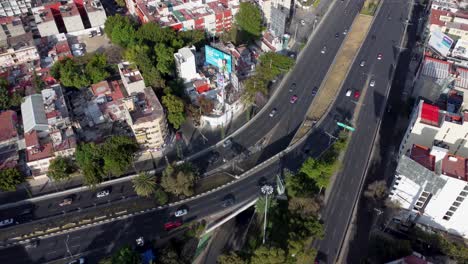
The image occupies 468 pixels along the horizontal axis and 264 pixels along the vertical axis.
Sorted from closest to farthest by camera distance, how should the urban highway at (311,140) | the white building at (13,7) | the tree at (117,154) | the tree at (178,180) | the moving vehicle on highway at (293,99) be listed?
the urban highway at (311,140) < the tree at (178,180) < the tree at (117,154) < the moving vehicle on highway at (293,99) < the white building at (13,7)

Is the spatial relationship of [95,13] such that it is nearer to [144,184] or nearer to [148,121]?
[148,121]

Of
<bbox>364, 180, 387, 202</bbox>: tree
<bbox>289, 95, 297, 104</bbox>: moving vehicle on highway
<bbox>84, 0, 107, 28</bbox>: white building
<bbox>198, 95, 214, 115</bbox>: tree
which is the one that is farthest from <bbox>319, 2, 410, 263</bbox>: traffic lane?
<bbox>84, 0, 107, 28</bbox>: white building

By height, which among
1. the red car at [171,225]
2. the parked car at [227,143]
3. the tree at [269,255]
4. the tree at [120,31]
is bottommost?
the red car at [171,225]

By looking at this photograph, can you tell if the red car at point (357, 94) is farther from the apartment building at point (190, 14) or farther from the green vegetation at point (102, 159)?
the green vegetation at point (102, 159)

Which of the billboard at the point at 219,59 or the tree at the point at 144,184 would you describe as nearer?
the tree at the point at 144,184

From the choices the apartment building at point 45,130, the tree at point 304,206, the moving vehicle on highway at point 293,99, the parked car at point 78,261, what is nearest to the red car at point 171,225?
the parked car at point 78,261

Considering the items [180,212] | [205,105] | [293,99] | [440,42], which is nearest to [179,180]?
[180,212]
